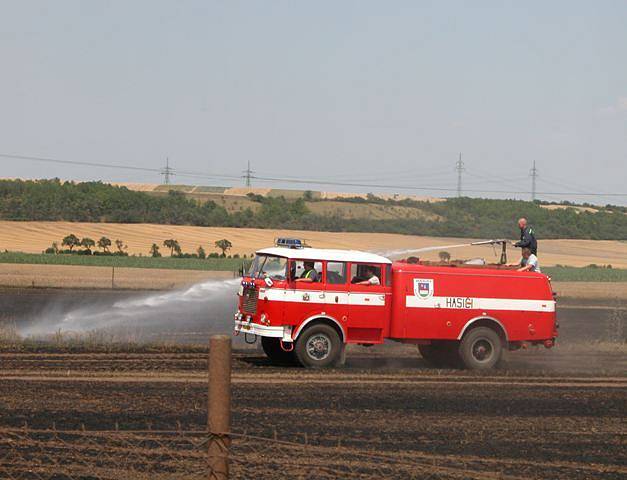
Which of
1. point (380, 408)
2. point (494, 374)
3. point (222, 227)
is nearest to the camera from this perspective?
point (380, 408)

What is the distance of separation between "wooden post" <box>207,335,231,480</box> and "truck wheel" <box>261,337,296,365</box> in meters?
14.7

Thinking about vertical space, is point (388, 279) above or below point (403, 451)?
above

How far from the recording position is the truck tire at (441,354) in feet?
72.2

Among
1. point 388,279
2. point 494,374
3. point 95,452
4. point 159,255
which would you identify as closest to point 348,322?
point 388,279

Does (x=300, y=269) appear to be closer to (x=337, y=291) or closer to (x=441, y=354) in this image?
(x=337, y=291)

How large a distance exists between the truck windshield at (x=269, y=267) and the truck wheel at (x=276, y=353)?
1415 mm

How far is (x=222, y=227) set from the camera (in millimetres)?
96500

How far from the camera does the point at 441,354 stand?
74.3 ft

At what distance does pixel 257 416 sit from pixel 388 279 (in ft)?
23.5

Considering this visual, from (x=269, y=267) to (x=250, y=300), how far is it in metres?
0.74

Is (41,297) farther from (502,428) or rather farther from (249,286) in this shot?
(502,428)

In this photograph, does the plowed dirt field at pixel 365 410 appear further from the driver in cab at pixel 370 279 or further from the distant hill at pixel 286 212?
the distant hill at pixel 286 212

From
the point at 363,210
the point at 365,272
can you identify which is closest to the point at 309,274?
the point at 365,272

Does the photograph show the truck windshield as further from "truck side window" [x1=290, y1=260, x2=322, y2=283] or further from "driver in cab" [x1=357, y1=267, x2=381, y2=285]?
"driver in cab" [x1=357, y1=267, x2=381, y2=285]
